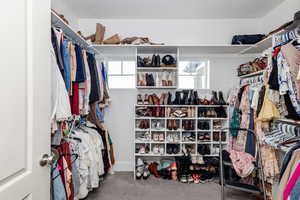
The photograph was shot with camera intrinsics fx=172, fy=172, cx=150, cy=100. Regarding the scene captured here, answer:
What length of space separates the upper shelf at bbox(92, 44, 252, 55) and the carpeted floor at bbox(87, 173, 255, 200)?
1.98m

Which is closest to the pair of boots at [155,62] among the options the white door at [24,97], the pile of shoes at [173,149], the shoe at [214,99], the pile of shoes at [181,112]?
the pile of shoes at [181,112]

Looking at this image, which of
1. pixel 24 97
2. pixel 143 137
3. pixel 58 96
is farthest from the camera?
pixel 143 137

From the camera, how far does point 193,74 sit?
3.00m

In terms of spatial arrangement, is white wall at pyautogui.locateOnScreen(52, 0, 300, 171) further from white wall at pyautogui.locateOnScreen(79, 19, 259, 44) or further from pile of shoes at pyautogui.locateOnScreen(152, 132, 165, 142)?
pile of shoes at pyautogui.locateOnScreen(152, 132, 165, 142)

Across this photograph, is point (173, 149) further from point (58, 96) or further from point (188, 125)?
point (58, 96)

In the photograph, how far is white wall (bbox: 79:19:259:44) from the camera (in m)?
2.86

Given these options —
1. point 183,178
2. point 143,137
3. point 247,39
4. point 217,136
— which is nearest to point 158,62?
point 143,137

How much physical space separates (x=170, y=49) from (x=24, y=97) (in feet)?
7.63

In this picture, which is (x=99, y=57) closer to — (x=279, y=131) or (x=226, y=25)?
(x=226, y=25)

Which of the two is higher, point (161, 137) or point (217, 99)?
point (217, 99)

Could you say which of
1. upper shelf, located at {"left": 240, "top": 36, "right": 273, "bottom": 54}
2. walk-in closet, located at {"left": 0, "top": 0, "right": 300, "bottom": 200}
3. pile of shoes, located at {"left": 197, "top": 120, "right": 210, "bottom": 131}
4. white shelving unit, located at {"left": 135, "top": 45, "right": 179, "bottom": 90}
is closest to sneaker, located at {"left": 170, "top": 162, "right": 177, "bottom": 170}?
walk-in closet, located at {"left": 0, "top": 0, "right": 300, "bottom": 200}

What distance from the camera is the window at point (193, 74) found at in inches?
118

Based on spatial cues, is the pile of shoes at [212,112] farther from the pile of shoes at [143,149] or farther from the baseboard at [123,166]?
the baseboard at [123,166]

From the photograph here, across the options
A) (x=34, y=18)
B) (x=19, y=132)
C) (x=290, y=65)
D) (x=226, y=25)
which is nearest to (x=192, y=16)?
(x=226, y=25)
